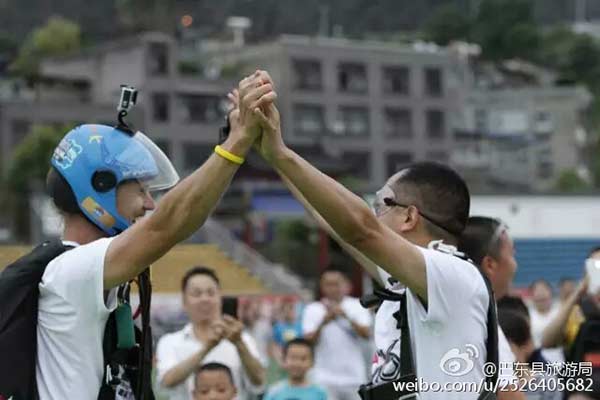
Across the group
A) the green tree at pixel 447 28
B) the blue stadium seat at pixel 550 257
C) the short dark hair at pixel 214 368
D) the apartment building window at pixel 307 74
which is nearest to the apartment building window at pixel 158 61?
the apartment building window at pixel 307 74

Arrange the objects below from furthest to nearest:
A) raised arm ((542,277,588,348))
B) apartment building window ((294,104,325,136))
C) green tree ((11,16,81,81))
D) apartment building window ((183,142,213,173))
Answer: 1. green tree ((11,16,81,81))
2. apartment building window ((294,104,325,136))
3. apartment building window ((183,142,213,173))
4. raised arm ((542,277,588,348))

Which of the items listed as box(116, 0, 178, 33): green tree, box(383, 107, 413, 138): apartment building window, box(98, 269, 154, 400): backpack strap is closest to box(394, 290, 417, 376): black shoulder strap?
box(98, 269, 154, 400): backpack strap

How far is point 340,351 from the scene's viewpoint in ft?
36.7

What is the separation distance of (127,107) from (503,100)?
309ft

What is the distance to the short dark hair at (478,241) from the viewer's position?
548 cm

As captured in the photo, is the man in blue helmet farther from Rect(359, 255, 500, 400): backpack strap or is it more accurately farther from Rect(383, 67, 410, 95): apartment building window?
Rect(383, 67, 410, 95): apartment building window

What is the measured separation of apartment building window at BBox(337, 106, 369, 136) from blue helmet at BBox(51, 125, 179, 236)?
70.7 metres

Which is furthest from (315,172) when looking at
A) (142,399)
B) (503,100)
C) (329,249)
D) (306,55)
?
(503,100)

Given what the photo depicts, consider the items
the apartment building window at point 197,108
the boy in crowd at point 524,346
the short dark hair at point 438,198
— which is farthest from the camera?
the apartment building window at point 197,108

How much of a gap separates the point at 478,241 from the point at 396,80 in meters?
72.7

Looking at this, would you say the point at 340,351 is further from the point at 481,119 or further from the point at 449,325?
the point at 481,119

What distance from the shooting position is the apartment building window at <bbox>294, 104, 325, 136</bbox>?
72812 mm

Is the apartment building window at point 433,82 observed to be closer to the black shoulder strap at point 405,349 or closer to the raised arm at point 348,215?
the black shoulder strap at point 405,349

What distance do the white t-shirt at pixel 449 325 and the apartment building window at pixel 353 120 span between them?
70.8 m
